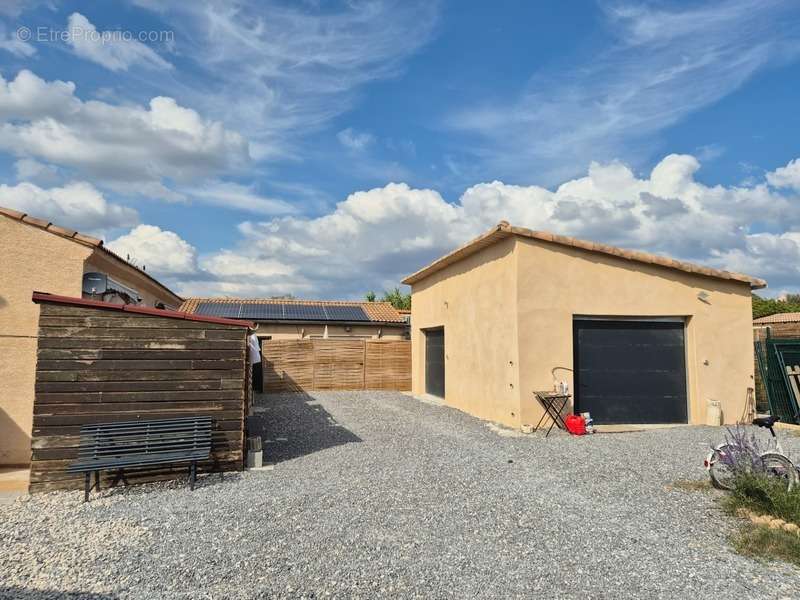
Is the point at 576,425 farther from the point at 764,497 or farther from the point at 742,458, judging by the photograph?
the point at 764,497

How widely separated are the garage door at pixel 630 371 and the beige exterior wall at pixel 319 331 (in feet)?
44.7

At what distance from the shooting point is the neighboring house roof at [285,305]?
23797 millimetres

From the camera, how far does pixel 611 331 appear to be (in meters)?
12.3

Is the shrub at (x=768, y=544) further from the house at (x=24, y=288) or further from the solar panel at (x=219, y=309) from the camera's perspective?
the solar panel at (x=219, y=309)

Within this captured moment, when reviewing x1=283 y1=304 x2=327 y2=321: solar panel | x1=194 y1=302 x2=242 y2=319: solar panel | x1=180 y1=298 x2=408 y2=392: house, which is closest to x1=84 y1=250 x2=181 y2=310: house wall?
x1=180 y1=298 x2=408 y2=392: house

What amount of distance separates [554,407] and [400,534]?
685 cm

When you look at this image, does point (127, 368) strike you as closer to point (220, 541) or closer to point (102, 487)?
point (102, 487)

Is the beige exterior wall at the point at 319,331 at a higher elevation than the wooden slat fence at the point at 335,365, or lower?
higher

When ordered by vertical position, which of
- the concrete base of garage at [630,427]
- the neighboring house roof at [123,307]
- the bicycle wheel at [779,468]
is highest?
the neighboring house roof at [123,307]

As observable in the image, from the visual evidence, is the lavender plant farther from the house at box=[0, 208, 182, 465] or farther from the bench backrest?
the house at box=[0, 208, 182, 465]

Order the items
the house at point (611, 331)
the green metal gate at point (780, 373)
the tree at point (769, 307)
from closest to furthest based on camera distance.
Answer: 1. the house at point (611, 331)
2. the green metal gate at point (780, 373)
3. the tree at point (769, 307)

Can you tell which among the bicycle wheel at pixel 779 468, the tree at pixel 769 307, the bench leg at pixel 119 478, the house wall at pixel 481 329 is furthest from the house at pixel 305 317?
the tree at pixel 769 307

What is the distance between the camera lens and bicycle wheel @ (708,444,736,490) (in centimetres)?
Result: 642

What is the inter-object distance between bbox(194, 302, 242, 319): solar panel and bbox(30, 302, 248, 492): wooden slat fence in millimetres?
15648
